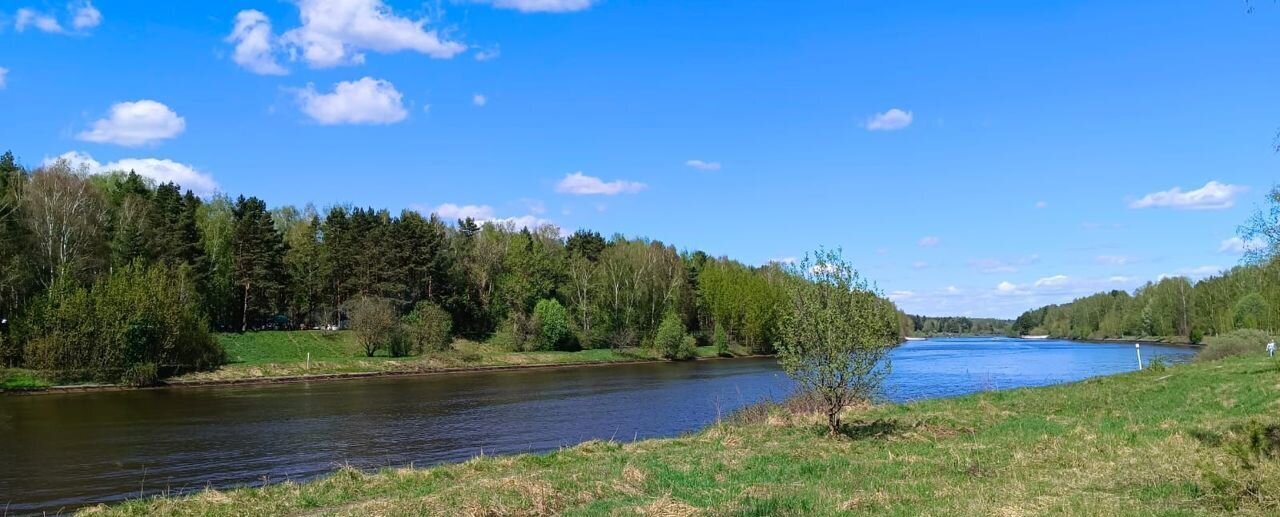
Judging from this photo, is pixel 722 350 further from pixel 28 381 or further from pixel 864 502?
pixel 864 502

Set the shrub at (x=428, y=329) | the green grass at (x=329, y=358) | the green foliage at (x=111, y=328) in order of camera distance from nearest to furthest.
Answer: the green foliage at (x=111, y=328)
the green grass at (x=329, y=358)
the shrub at (x=428, y=329)

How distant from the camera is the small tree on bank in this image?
66.3ft

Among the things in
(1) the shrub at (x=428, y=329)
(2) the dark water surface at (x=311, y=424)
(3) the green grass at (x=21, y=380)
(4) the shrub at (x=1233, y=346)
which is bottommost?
(2) the dark water surface at (x=311, y=424)

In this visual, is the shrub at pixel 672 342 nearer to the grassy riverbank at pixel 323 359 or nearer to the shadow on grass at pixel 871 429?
the grassy riverbank at pixel 323 359

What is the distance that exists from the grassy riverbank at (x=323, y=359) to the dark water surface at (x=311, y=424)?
5725 millimetres

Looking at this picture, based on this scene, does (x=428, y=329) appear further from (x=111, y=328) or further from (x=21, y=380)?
(x=21, y=380)

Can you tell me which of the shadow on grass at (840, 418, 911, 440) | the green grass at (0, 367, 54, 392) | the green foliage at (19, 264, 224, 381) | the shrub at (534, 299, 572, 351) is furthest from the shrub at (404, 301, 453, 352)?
the shadow on grass at (840, 418, 911, 440)

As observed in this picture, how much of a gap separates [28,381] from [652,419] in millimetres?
48462

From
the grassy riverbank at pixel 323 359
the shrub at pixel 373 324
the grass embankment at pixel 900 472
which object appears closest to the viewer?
the grass embankment at pixel 900 472

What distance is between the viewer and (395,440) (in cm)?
3406

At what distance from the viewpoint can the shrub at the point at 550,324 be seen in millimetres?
98312

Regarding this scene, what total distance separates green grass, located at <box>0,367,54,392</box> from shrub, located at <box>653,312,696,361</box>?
64.7 meters

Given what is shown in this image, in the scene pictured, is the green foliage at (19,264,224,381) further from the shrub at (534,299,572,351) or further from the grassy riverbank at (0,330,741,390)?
the shrub at (534,299,572,351)

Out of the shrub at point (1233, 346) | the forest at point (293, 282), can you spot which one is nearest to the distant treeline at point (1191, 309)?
the shrub at point (1233, 346)
